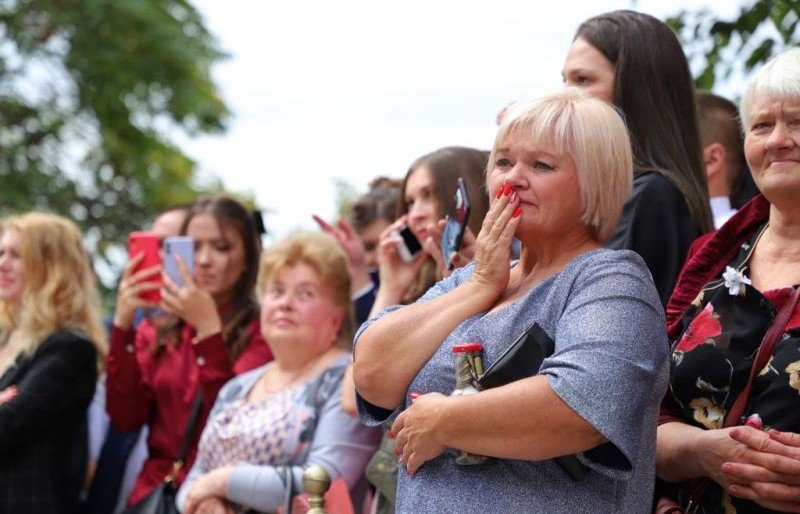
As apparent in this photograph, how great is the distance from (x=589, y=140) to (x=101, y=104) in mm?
12237

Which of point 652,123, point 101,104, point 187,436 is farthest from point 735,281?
point 101,104

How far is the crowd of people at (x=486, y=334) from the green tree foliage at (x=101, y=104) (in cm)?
828

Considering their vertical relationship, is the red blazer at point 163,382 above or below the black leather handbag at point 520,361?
below

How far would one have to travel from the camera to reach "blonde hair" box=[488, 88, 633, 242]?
113 inches

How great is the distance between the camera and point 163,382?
5.38 m

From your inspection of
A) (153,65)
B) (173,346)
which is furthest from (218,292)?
(153,65)

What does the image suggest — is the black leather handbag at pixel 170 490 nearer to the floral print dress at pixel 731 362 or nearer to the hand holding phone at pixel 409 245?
the hand holding phone at pixel 409 245

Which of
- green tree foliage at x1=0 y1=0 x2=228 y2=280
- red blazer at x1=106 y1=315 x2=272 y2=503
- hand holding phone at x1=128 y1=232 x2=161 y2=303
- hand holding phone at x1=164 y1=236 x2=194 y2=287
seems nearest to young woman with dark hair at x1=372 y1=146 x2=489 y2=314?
red blazer at x1=106 y1=315 x2=272 y2=503

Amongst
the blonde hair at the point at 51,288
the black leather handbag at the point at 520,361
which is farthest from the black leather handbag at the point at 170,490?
the black leather handbag at the point at 520,361

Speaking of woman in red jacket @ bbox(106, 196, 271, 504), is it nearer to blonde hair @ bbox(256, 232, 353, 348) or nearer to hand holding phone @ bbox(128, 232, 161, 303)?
hand holding phone @ bbox(128, 232, 161, 303)

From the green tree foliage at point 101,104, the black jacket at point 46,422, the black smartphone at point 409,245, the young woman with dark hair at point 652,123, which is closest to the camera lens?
the young woman with dark hair at point 652,123

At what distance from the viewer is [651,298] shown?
2699mm

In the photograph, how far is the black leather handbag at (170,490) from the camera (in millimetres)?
5027

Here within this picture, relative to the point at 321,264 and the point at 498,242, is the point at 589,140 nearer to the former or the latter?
the point at 498,242
